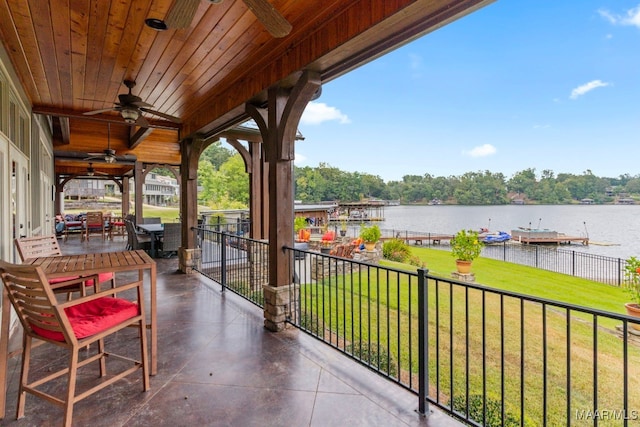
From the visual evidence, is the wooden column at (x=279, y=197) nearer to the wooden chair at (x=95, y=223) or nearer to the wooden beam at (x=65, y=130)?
the wooden beam at (x=65, y=130)

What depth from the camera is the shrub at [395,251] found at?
41.1 feet

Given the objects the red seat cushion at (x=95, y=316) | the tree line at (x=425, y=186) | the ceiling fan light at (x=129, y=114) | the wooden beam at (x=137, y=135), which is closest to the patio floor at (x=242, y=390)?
the red seat cushion at (x=95, y=316)

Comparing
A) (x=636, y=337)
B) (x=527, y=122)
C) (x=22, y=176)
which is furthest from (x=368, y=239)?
(x=527, y=122)

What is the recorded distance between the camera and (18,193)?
3500 millimetres

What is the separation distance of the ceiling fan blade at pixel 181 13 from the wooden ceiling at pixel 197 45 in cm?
Result: 34

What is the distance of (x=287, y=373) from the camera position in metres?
2.40

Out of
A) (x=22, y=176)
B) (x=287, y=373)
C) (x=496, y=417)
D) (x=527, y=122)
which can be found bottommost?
(x=496, y=417)

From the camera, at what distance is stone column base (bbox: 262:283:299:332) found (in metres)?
3.22

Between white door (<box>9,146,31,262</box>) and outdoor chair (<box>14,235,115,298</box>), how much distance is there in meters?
0.37

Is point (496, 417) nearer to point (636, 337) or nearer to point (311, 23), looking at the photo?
point (311, 23)

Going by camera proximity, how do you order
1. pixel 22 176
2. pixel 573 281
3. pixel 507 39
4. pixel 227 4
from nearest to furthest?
1. pixel 227 4
2. pixel 22 176
3. pixel 573 281
4. pixel 507 39

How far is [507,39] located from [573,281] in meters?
32.0

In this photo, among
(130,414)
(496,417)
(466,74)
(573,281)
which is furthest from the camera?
(466,74)

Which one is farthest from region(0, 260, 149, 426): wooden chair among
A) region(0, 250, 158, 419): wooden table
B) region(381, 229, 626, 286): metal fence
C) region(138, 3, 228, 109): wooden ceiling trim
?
region(381, 229, 626, 286): metal fence
